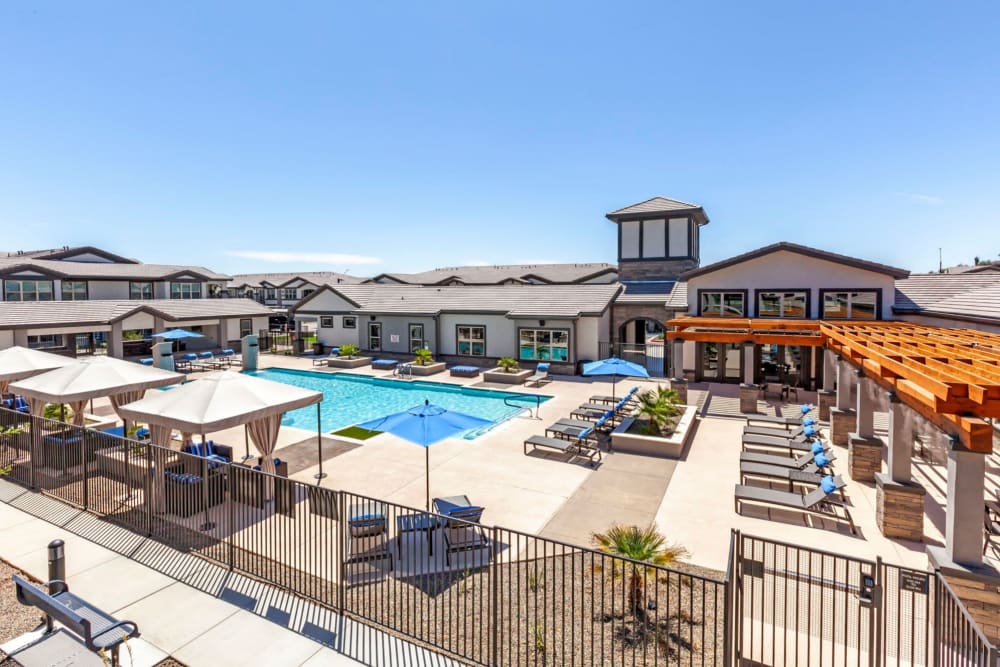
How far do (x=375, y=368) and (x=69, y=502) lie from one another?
Answer: 20.2m

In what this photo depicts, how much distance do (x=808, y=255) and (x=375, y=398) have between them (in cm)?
2078

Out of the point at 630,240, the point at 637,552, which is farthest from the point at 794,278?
the point at 637,552

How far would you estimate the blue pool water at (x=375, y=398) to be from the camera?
19547mm

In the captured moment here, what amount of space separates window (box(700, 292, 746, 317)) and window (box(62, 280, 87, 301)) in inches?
1696

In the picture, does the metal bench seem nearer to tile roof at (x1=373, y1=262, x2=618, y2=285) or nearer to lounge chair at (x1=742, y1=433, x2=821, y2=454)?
lounge chair at (x1=742, y1=433, x2=821, y2=454)

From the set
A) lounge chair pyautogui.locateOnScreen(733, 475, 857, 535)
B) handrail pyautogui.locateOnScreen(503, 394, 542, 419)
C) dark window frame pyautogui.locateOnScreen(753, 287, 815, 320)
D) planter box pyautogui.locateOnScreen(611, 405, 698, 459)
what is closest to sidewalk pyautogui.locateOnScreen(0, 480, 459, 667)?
lounge chair pyautogui.locateOnScreen(733, 475, 857, 535)

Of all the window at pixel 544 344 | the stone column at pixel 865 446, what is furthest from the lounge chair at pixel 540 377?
the stone column at pixel 865 446

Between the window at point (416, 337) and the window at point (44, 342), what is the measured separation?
21135mm

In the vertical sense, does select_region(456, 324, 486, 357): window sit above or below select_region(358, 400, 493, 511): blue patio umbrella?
above

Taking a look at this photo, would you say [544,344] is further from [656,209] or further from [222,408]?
[222,408]

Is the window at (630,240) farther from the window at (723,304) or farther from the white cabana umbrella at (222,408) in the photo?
the white cabana umbrella at (222,408)

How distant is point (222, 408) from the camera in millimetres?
9289

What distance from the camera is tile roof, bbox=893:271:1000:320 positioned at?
1647cm

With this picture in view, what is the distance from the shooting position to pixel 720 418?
1808 centimetres
